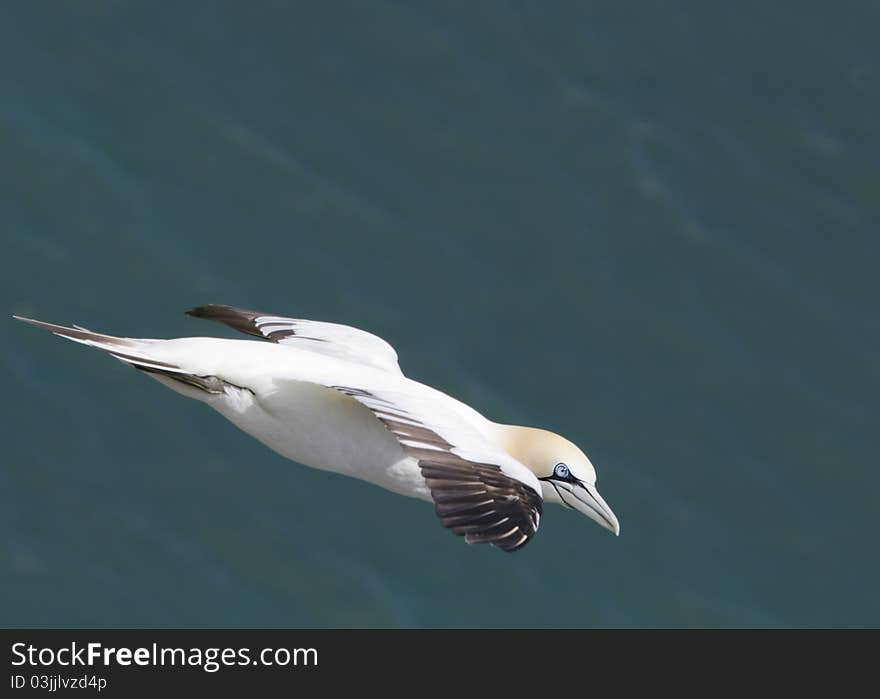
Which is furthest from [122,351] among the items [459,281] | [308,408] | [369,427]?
[459,281]

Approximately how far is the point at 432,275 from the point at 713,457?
4330 millimetres

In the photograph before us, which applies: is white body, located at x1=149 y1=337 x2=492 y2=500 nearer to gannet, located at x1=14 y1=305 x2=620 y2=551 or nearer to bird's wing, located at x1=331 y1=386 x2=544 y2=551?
gannet, located at x1=14 y1=305 x2=620 y2=551

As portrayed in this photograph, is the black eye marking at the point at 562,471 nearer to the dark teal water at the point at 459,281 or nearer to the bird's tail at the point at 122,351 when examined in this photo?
the bird's tail at the point at 122,351

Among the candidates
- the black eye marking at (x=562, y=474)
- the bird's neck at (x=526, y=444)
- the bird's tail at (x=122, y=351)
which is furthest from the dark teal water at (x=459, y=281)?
the bird's tail at (x=122, y=351)

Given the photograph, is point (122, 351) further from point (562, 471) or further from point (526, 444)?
point (562, 471)

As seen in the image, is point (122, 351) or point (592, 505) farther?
point (592, 505)

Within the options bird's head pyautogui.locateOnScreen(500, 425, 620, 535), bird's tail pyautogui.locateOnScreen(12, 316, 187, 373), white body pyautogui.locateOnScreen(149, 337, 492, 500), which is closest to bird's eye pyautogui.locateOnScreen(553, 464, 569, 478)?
bird's head pyautogui.locateOnScreen(500, 425, 620, 535)

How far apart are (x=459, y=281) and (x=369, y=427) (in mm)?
12219

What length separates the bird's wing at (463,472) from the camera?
13.1 metres

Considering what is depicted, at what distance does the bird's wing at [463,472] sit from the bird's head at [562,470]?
0.75 metres

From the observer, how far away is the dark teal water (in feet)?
79.9

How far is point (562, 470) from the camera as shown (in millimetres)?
15148
